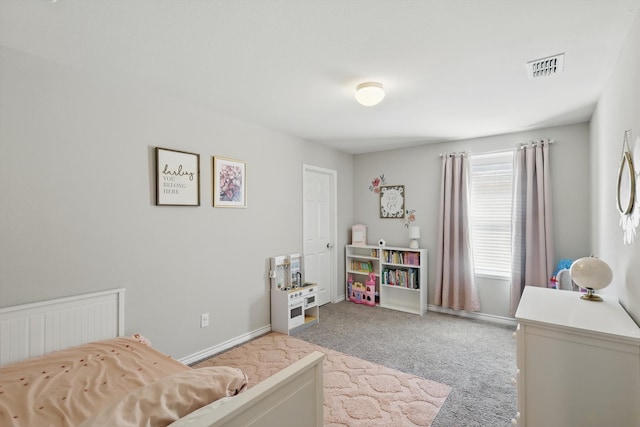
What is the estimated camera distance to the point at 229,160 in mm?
3219

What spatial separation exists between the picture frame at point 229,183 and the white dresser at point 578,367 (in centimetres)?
266

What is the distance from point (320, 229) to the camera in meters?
4.61

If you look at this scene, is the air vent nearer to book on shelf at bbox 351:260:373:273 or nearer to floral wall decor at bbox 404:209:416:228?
floral wall decor at bbox 404:209:416:228

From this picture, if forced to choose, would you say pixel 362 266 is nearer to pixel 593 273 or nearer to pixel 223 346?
pixel 223 346

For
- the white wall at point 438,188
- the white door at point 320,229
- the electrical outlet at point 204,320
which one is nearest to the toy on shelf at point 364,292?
the white door at point 320,229

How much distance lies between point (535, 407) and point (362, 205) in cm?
377

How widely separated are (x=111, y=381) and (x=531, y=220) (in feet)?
13.7

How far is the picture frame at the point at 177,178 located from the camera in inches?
104

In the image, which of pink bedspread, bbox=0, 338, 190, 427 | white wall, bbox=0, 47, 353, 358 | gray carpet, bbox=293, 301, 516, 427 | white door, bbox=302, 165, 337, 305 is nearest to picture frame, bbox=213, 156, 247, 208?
white wall, bbox=0, 47, 353, 358

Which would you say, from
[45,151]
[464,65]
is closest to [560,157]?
A: [464,65]

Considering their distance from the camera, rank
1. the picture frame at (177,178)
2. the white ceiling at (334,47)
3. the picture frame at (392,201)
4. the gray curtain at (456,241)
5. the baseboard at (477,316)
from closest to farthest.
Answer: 1. the white ceiling at (334,47)
2. the picture frame at (177,178)
3. the baseboard at (477,316)
4. the gray curtain at (456,241)
5. the picture frame at (392,201)

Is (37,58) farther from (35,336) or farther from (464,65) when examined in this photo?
(464,65)

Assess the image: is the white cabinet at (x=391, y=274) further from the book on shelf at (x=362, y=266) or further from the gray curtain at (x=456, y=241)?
the gray curtain at (x=456, y=241)

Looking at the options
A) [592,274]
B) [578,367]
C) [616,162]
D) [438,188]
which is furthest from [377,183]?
[578,367]
